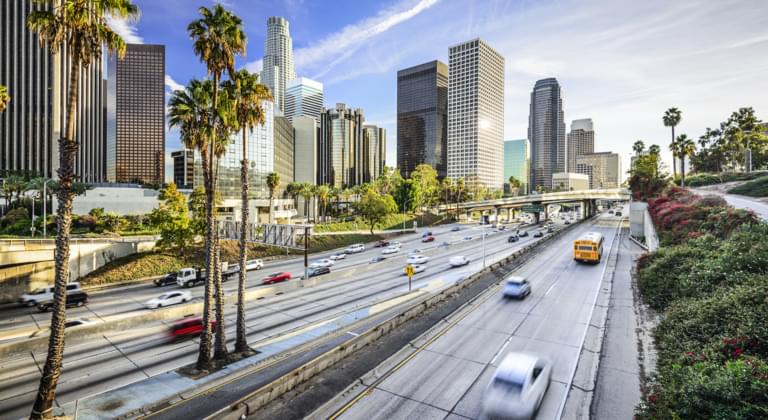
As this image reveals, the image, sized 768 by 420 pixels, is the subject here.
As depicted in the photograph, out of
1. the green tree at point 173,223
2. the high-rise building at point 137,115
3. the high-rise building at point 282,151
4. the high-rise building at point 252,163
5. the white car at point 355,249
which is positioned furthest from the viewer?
the high-rise building at point 137,115

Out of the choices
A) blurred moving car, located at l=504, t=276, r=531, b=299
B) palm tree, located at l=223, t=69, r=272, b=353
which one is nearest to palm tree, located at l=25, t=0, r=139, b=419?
palm tree, located at l=223, t=69, r=272, b=353

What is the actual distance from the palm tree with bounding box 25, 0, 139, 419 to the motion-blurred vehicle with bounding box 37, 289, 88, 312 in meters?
23.9

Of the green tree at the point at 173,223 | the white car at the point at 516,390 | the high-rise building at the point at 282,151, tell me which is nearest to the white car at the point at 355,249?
the green tree at the point at 173,223

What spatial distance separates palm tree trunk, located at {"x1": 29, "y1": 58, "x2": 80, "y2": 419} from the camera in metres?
11.5

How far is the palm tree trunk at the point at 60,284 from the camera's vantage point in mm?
11477

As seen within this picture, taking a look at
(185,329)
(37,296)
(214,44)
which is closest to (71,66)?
(214,44)

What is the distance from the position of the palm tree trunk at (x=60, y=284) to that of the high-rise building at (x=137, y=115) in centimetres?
18773

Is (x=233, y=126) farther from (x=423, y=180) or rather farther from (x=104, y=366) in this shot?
(x=423, y=180)

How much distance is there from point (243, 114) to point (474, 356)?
18302 mm

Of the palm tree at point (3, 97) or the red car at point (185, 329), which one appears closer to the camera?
the red car at point (185, 329)

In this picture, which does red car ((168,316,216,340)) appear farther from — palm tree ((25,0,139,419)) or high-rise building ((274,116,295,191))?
high-rise building ((274,116,295,191))

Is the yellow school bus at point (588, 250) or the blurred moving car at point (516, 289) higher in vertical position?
the yellow school bus at point (588, 250)

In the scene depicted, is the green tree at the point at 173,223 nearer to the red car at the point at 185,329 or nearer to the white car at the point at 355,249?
the white car at the point at 355,249

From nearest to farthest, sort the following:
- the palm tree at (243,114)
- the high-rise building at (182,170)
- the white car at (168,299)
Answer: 1. the palm tree at (243,114)
2. the white car at (168,299)
3. the high-rise building at (182,170)
